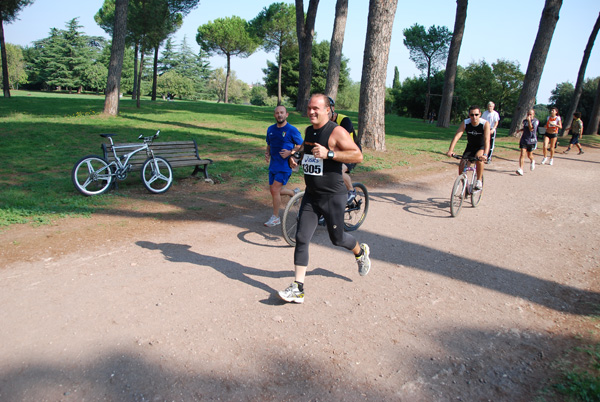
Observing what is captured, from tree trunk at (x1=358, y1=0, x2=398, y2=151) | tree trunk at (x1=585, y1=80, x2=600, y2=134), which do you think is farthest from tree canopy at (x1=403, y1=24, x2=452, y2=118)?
tree trunk at (x1=358, y1=0, x2=398, y2=151)

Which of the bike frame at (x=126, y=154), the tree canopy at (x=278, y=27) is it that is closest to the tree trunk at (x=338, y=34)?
the bike frame at (x=126, y=154)

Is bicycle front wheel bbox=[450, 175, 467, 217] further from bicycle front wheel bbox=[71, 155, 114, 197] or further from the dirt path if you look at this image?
bicycle front wheel bbox=[71, 155, 114, 197]

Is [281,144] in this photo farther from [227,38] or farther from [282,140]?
[227,38]

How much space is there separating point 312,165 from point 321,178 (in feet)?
0.50

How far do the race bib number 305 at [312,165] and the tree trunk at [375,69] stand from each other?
9.36 m

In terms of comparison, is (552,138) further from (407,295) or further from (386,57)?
(407,295)

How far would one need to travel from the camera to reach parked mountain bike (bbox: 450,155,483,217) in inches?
287

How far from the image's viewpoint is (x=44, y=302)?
373 cm

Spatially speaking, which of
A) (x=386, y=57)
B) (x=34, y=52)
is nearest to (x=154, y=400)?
(x=386, y=57)

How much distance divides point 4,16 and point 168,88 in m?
52.7

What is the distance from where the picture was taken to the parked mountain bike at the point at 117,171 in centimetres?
728

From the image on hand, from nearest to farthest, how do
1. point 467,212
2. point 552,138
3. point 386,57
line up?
point 467,212 < point 386,57 < point 552,138

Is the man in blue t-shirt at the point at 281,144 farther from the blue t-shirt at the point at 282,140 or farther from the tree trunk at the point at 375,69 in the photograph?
the tree trunk at the point at 375,69

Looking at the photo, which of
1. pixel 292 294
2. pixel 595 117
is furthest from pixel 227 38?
pixel 292 294
